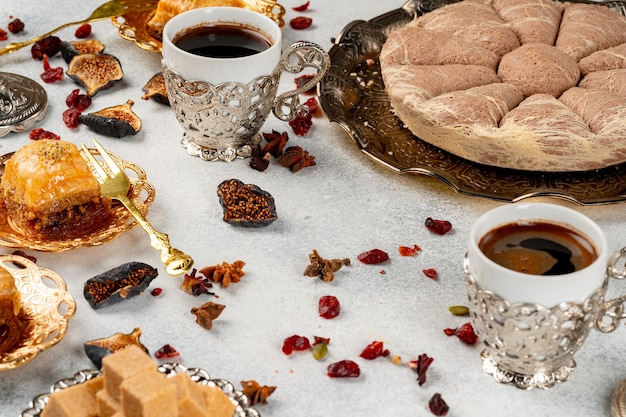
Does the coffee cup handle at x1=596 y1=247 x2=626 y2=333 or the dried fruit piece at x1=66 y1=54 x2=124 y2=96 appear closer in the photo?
the coffee cup handle at x1=596 y1=247 x2=626 y2=333

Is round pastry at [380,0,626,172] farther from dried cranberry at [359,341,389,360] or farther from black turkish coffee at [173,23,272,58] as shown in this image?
dried cranberry at [359,341,389,360]

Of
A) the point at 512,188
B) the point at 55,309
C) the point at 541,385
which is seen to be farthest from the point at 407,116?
the point at 55,309

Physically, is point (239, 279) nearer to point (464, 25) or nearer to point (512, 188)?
point (512, 188)

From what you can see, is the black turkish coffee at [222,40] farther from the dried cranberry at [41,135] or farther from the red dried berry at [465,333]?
the red dried berry at [465,333]

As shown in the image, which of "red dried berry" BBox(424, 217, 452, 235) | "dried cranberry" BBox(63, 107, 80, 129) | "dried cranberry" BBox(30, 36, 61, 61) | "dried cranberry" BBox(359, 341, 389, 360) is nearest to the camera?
"dried cranberry" BBox(359, 341, 389, 360)

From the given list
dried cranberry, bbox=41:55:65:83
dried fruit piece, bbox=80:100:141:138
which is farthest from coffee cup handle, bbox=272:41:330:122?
dried cranberry, bbox=41:55:65:83

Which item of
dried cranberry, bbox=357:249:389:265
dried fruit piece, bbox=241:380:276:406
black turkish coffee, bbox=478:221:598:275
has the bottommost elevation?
dried cranberry, bbox=357:249:389:265
